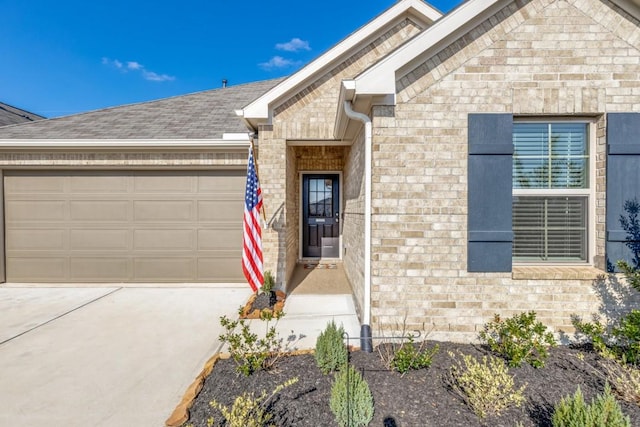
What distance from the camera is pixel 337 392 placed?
2.34 metres

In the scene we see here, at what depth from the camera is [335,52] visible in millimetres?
5520

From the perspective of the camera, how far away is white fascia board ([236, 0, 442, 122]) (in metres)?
5.35

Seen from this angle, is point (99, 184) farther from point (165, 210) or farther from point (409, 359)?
point (409, 359)

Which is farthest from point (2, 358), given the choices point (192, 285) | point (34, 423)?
point (192, 285)

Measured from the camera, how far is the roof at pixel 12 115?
8.33m

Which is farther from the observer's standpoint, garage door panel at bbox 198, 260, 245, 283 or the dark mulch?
garage door panel at bbox 198, 260, 245, 283

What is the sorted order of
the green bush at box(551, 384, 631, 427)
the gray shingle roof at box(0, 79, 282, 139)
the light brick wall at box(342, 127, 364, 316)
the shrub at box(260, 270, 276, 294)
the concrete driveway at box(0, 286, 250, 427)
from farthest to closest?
the gray shingle roof at box(0, 79, 282, 139)
the shrub at box(260, 270, 276, 294)
the light brick wall at box(342, 127, 364, 316)
the concrete driveway at box(0, 286, 250, 427)
the green bush at box(551, 384, 631, 427)

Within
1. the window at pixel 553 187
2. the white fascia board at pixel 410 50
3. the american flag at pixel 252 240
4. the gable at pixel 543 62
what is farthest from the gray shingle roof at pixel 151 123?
the window at pixel 553 187

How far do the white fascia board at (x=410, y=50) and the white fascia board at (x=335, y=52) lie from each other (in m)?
2.24

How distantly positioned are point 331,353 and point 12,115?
11.5m

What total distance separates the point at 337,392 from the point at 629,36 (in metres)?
4.74

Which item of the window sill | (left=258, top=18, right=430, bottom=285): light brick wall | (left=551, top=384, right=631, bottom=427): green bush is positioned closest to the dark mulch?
(left=551, top=384, right=631, bottom=427): green bush

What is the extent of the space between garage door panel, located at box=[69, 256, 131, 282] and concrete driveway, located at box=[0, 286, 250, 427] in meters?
0.57

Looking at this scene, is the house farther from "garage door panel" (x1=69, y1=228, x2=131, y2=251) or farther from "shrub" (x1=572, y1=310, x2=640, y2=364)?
"garage door panel" (x1=69, y1=228, x2=131, y2=251)
